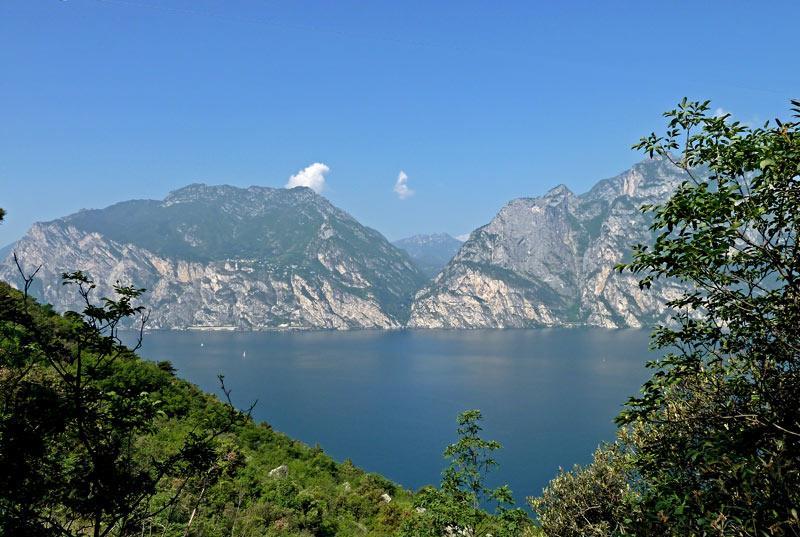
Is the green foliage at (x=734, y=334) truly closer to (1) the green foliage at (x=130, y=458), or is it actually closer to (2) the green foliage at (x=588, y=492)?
(1) the green foliage at (x=130, y=458)

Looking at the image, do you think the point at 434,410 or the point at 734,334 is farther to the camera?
the point at 434,410

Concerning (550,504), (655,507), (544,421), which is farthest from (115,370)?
(544,421)

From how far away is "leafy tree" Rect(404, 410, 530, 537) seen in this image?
18.2 metres

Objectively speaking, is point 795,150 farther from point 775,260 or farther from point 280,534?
point 280,534

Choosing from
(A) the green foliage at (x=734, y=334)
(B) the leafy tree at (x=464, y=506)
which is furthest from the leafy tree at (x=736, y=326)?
(B) the leafy tree at (x=464, y=506)

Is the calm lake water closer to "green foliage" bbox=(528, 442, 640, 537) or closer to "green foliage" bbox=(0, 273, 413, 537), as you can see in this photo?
"green foliage" bbox=(0, 273, 413, 537)

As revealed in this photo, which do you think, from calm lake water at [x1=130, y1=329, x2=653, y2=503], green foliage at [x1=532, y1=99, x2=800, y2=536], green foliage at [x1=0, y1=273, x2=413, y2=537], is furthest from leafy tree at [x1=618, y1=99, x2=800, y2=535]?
calm lake water at [x1=130, y1=329, x2=653, y2=503]

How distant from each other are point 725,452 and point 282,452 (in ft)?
110

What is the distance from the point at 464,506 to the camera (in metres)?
18.7

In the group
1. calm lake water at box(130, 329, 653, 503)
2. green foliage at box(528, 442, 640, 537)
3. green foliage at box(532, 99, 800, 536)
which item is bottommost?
calm lake water at box(130, 329, 653, 503)

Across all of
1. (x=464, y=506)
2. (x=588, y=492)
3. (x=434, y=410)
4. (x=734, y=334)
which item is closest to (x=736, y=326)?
(x=734, y=334)

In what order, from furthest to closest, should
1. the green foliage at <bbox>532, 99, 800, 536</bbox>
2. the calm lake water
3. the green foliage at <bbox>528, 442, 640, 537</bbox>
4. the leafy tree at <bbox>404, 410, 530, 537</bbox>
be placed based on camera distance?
the calm lake water < the green foliage at <bbox>528, 442, 640, 537</bbox> < the leafy tree at <bbox>404, 410, 530, 537</bbox> < the green foliage at <bbox>532, 99, 800, 536</bbox>

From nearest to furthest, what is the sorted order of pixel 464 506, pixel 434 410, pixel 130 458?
pixel 130 458 → pixel 464 506 → pixel 434 410

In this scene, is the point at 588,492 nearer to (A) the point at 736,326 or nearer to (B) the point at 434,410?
(A) the point at 736,326
